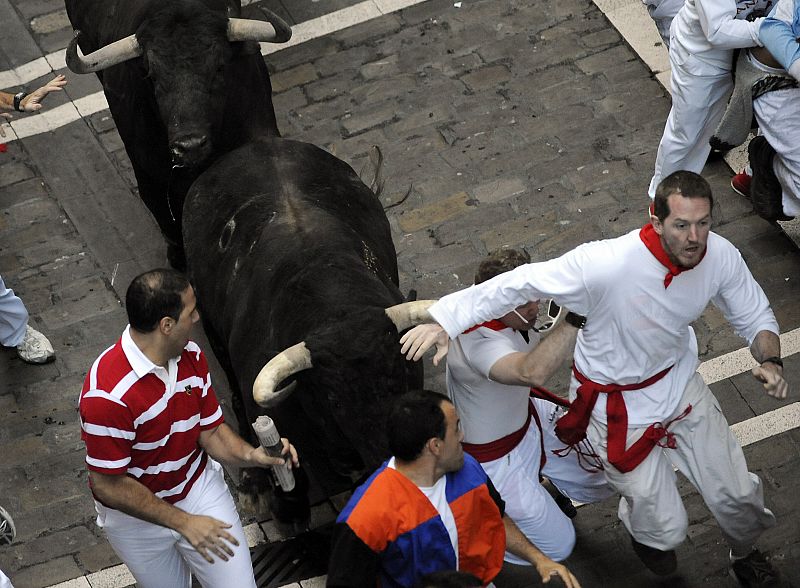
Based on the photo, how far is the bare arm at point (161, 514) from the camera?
19.1 feet

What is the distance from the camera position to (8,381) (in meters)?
9.02

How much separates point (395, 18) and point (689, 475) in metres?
6.19

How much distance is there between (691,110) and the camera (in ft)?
28.6

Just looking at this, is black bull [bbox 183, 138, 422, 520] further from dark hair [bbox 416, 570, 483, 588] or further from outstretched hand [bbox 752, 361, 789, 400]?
outstretched hand [bbox 752, 361, 789, 400]

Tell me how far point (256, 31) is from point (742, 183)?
11.9ft

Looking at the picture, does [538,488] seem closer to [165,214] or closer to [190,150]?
[190,150]

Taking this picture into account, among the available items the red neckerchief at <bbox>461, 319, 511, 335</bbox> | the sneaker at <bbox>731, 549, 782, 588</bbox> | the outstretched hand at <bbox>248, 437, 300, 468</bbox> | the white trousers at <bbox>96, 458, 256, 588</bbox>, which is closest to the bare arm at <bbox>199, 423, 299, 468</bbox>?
the outstretched hand at <bbox>248, 437, 300, 468</bbox>

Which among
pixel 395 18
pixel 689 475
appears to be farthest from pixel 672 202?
pixel 395 18

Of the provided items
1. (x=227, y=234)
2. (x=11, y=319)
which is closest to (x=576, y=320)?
(x=227, y=234)

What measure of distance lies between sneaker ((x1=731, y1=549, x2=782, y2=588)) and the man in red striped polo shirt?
257 cm

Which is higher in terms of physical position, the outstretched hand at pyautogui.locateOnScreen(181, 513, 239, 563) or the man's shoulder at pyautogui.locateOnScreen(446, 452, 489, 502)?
the man's shoulder at pyautogui.locateOnScreen(446, 452, 489, 502)

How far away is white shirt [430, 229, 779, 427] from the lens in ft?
19.6

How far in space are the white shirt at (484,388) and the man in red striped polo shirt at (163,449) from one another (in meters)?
0.98

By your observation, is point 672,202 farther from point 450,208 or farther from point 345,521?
point 450,208
